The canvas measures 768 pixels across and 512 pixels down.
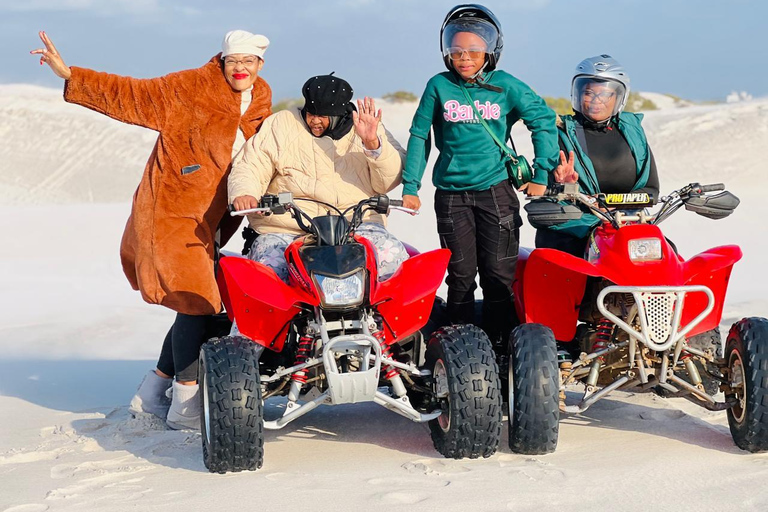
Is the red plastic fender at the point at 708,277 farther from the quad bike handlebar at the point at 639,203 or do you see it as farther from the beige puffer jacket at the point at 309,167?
the beige puffer jacket at the point at 309,167

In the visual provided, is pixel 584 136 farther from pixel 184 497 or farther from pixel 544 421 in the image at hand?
pixel 184 497

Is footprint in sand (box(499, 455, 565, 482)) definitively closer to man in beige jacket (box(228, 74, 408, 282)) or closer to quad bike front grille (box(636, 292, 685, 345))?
quad bike front grille (box(636, 292, 685, 345))

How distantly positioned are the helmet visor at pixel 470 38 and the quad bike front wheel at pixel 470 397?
70.9 inches

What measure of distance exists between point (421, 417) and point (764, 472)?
1670mm

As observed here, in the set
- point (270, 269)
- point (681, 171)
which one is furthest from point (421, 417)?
point (681, 171)

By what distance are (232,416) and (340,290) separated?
2.65ft

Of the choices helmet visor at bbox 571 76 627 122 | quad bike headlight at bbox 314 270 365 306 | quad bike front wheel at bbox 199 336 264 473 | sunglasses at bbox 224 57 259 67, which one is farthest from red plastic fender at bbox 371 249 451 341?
sunglasses at bbox 224 57 259 67

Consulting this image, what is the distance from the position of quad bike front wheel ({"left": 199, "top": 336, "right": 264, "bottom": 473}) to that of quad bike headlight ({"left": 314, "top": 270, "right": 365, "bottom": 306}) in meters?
0.49

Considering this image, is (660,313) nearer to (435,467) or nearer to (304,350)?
(435,467)

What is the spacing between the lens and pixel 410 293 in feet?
20.4

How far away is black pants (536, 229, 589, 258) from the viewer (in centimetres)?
703

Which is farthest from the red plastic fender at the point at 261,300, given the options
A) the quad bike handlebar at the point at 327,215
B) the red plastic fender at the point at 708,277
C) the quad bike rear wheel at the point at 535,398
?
the red plastic fender at the point at 708,277

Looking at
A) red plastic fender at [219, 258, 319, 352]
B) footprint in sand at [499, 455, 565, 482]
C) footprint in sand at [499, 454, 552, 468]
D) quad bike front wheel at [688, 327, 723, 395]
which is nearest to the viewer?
footprint in sand at [499, 455, 565, 482]

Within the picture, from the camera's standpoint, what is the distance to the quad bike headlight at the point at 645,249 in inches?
239
